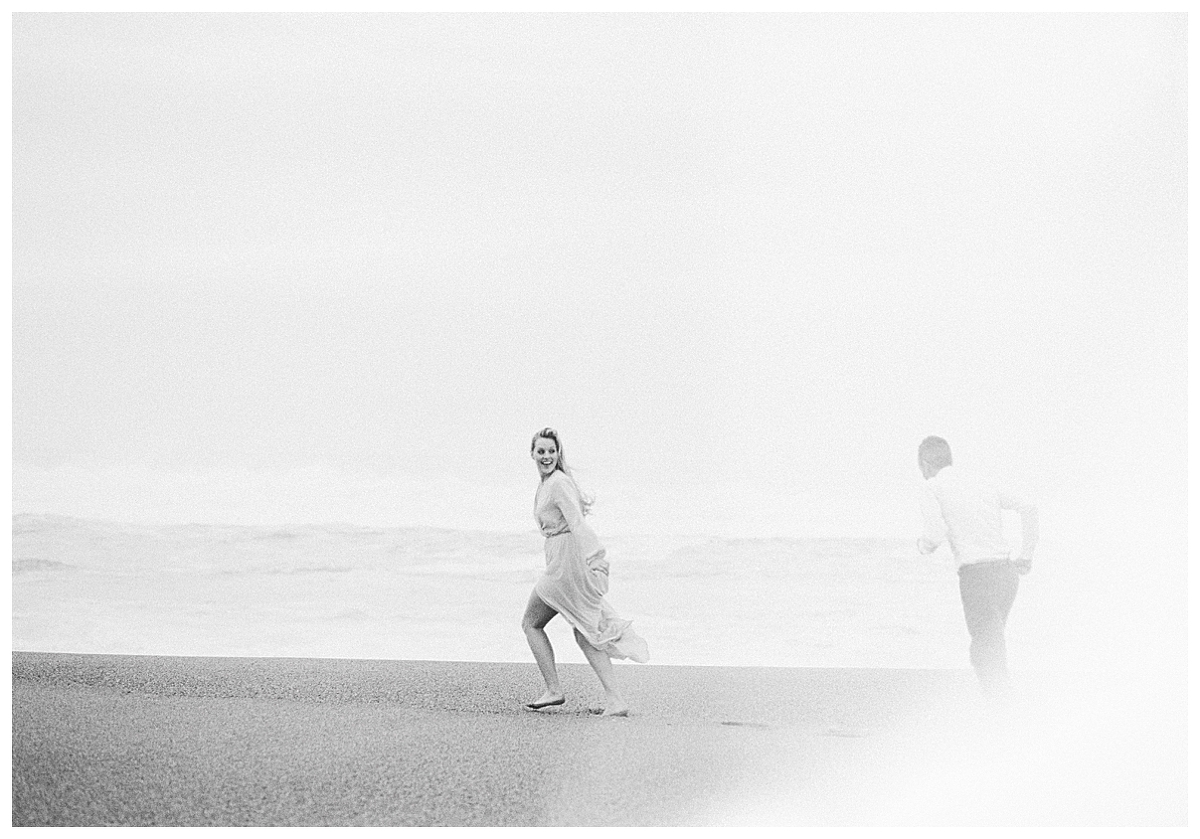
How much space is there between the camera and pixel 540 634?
5.23 meters

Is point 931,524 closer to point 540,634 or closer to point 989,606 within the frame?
point 989,606

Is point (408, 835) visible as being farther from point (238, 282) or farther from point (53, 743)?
point (238, 282)

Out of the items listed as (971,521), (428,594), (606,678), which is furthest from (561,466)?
(428,594)

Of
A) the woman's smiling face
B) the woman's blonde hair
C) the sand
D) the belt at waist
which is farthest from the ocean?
the belt at waist

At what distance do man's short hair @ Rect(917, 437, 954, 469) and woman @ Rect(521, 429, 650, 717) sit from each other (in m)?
1.16

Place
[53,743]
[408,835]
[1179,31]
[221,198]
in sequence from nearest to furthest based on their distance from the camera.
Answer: [408,835] → [53,743] → [1179,31] → [221,198]

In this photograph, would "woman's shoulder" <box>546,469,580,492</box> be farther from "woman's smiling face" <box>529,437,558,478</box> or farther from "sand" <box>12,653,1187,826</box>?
"sand" <box>12,653,1187,826</box>

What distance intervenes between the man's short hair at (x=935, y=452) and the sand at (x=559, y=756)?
34.1 inches

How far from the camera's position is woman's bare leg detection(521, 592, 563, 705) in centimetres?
521

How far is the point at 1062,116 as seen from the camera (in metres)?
6.35

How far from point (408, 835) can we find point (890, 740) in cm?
179

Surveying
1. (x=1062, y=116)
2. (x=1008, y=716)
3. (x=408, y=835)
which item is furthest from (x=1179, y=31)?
(x=408, y=835)

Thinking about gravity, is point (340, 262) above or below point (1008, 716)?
above

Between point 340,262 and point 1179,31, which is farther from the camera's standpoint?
point 340,262
